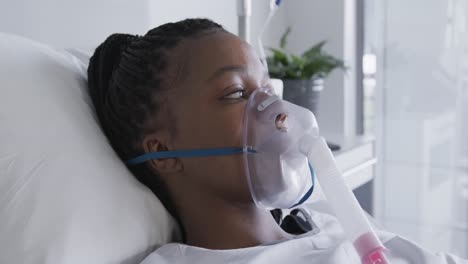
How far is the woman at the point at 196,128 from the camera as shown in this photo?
0.98 meters

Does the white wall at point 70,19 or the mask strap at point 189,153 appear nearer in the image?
the mask strap at point 189,153

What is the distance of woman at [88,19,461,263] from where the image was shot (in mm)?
984

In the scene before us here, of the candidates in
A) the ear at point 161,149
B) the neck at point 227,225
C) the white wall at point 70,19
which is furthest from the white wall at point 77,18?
the neck at point 227,225

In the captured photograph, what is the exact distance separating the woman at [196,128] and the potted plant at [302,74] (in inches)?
39.3

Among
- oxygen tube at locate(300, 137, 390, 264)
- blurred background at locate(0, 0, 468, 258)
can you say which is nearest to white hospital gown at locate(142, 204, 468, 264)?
oxygen tube at locate(300, 137, 390, 264)

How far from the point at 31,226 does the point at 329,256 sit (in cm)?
45

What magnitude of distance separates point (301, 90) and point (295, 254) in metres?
1.12

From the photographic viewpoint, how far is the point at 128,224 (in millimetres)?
959

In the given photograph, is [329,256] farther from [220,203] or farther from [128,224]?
[128,224]

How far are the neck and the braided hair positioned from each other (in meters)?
0.06

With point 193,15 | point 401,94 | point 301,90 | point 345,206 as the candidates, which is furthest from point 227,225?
point 401,94

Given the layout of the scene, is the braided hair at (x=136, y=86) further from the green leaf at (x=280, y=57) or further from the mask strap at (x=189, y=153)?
the green leaf at (x=280, y=57)

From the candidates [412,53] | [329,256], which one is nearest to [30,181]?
[329,256]

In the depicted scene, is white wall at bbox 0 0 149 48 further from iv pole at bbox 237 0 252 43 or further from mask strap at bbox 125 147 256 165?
mask strap at bbox 125 147 256 165
